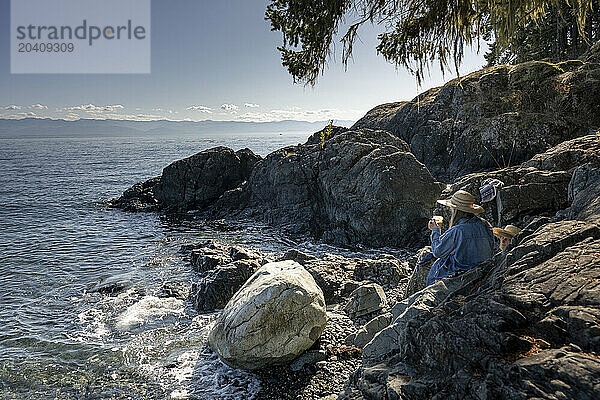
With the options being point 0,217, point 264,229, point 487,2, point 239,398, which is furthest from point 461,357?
point 0,217

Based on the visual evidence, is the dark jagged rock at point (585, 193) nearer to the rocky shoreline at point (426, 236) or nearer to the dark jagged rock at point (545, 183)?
the rocky shoreline at point (426, 236)

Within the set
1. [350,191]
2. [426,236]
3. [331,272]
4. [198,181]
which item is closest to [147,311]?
[331,272]

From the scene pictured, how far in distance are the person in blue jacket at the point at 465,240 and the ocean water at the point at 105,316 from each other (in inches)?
171

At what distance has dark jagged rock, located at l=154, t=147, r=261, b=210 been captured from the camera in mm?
29266

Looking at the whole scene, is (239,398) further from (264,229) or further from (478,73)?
(478,73)

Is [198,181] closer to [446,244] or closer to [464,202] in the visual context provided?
[446,244]

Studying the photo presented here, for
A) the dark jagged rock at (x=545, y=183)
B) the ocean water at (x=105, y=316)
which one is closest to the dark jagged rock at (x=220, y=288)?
the ocean water at (x=105, y=316)

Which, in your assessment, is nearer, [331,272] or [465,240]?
[465,240]

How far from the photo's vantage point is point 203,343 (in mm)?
9609

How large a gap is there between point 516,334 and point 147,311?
1082 cm

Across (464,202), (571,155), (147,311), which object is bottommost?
(147,311)

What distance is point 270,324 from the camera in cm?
820

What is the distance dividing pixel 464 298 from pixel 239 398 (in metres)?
4.79

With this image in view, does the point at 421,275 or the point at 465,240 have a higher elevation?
the point at 465,240
